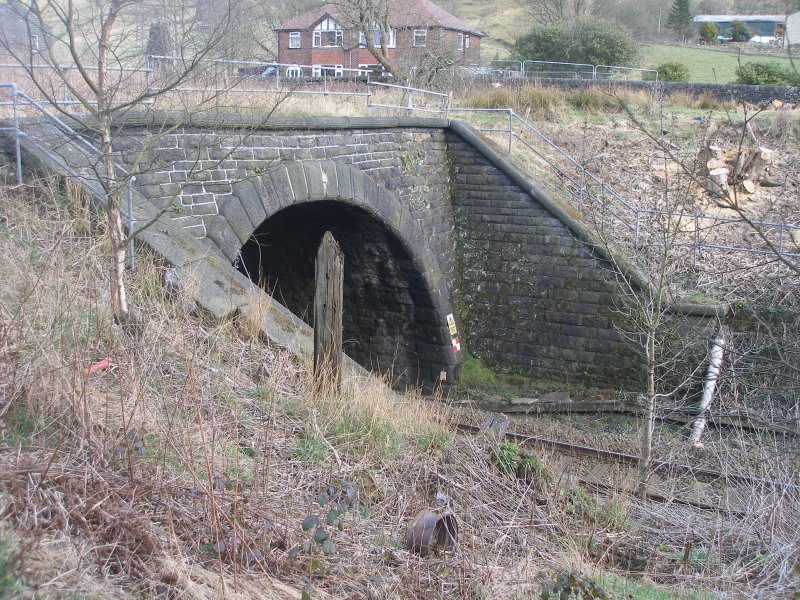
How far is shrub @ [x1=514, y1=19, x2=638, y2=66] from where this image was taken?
1097 inches

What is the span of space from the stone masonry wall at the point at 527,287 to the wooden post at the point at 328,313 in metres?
7.49

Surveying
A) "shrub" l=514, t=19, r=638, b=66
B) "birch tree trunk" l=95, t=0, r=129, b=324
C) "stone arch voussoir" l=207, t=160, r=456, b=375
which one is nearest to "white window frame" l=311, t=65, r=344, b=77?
"stone arch voussoir" l=207, t=160, r=456, b=375

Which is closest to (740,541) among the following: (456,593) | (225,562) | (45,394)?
(456,593)

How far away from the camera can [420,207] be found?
1395 centimetres

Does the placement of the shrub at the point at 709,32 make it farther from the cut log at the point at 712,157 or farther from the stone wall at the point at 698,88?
the cut log at the point at 712,157

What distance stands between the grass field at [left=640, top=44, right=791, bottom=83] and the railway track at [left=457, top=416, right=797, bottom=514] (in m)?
25.1

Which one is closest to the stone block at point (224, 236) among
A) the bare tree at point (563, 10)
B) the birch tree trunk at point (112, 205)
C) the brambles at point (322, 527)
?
the birch tree trunk at point (112, 205)

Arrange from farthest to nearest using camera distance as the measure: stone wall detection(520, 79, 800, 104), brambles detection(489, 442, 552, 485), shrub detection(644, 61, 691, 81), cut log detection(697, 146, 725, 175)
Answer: shrub detection(644, 61, 691, 81)
stone wall detection(520, 79, 800, 104)
cut log detection(697, 146, 725, 175)
brambles detection(489, 442, 552, 485)

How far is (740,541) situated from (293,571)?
350 cm

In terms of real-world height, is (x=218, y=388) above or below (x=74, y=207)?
below

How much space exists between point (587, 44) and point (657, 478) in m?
22.8

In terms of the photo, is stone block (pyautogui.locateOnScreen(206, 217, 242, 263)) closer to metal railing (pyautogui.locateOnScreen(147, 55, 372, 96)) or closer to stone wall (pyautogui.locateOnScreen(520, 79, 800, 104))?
metal railing (pyautogui.locateOnScreen(147, 55, 372, 96))

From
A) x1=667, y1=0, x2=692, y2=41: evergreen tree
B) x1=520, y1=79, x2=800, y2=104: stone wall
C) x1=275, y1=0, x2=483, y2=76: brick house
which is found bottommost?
x1=520, y1=79, x2=800, y2=104: stone wall

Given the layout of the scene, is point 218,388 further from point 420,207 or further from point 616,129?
point 616,129
